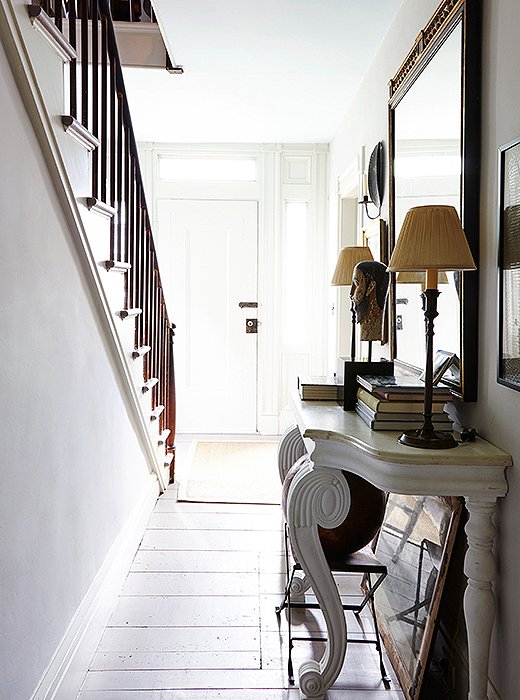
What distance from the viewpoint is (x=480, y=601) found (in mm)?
1688

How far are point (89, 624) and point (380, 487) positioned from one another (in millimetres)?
1157

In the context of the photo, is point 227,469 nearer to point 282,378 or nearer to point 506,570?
point 282,378

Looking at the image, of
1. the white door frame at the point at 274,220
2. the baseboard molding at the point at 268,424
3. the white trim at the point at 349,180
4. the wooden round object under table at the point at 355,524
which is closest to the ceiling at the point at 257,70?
the white door frame at the point at 274,220

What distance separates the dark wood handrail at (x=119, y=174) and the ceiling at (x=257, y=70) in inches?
17.8

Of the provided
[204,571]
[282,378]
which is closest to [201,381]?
[282,378]

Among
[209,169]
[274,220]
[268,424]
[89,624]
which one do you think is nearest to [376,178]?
[89,624]

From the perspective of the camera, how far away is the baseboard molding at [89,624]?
1940mm

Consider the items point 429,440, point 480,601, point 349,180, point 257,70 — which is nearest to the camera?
point 480,601

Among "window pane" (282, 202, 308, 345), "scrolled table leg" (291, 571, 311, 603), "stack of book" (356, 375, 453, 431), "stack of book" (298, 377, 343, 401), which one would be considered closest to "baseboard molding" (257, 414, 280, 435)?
"window pane" (282, 202, 308, 345)

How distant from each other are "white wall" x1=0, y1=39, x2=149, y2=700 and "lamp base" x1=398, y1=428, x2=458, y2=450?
3.08ft

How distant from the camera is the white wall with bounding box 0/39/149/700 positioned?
1631mm

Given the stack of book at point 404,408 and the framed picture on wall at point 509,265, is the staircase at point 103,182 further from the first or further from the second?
the framed picture on wall at point 509,265

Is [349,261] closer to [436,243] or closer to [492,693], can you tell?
[436,243]

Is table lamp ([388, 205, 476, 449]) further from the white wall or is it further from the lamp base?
Answer: the white wall
